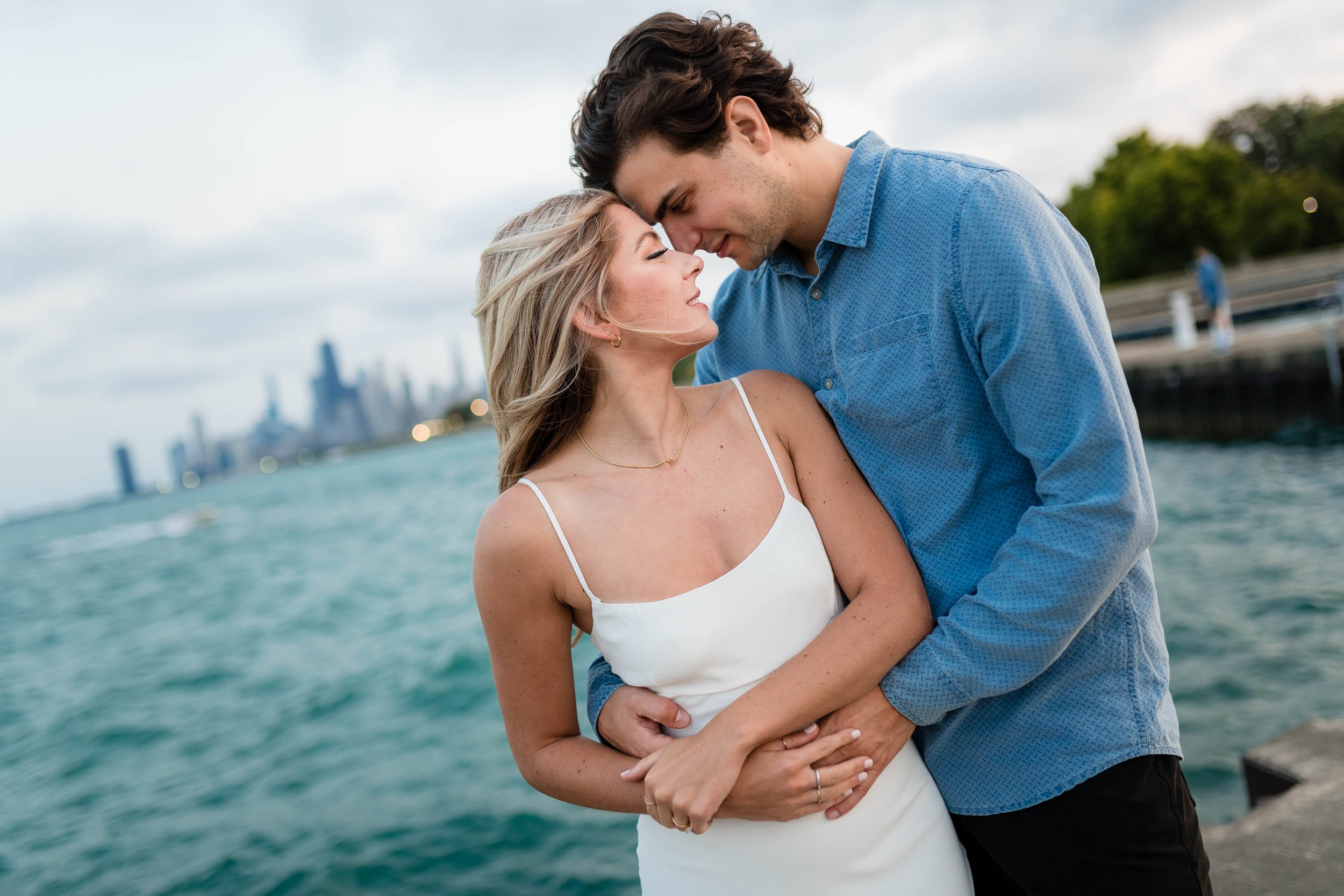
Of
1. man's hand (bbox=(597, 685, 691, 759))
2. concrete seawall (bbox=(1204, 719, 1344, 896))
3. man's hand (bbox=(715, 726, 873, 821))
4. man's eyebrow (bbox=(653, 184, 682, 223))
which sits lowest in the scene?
concrete seawall (bbox=(1204, 719, 1344, 896))

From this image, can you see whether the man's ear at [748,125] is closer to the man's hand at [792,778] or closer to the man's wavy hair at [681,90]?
the man's wavy hair at [681,90]

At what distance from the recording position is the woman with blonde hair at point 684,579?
1908 millimetres

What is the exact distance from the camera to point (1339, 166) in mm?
43625

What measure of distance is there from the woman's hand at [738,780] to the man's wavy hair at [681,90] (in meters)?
1.43

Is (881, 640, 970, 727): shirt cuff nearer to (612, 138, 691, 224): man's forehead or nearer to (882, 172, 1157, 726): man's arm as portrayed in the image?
(882, 172, 1157, 726): man's arm

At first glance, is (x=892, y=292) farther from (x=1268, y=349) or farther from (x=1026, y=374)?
(x=1268, y=349)

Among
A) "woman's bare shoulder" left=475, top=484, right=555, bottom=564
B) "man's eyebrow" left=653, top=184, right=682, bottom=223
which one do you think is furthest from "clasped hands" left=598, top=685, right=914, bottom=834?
"man's eyebrow" left=653, top=184, right=682, bottom=223

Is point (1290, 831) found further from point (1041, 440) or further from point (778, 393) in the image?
point (778, 393)

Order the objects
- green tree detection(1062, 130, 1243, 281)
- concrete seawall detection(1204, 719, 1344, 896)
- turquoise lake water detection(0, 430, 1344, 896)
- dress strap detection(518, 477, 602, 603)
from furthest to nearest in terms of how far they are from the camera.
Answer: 1. green tree detection(1062, 130, 1243, 281)
2. turquoise lake water detection(0, 430, 1344, 896)
3. concrete seawall detection(1204, 719, 1344, 896)
4. dress strap detection(518, 477, 602, 603)

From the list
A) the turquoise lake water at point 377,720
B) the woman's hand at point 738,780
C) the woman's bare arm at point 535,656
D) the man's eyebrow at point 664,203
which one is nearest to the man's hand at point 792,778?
the woman's hand at point 738,780

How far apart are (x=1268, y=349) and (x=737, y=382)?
657 inches

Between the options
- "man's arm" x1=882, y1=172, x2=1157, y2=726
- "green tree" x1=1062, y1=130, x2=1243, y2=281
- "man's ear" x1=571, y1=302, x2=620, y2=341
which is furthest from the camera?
"green tree" x1=1062, y1=130, x2=1243, y2=281

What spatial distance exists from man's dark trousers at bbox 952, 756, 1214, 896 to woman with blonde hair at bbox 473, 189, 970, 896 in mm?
237

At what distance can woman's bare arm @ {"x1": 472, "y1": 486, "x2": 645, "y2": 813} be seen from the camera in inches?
79.7
